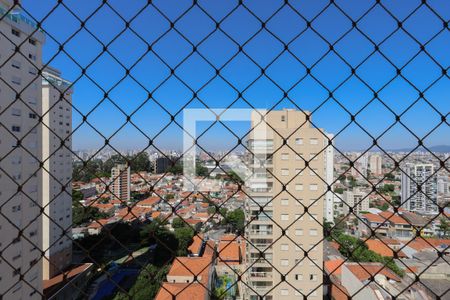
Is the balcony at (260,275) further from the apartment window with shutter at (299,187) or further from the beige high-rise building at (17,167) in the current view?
the beige high-rise building at (17,167)

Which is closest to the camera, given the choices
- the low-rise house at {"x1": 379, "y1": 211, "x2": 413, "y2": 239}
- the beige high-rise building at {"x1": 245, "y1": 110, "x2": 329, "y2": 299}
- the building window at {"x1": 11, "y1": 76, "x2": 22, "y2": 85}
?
the beige high-rise building at {"x1": 245, "y1": 110, "x2": 329, "y2": 299}

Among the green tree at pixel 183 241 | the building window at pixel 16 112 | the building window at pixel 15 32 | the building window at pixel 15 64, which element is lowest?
the green tree at pixel 183 241

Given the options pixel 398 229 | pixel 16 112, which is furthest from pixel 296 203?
pixel 398 229

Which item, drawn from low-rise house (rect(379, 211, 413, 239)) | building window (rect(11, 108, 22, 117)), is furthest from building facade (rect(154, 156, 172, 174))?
low-rise house (rect(379, 211, 413, 239))

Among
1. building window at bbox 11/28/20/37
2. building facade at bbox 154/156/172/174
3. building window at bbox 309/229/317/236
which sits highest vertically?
building window at bbox 11/28/20/37

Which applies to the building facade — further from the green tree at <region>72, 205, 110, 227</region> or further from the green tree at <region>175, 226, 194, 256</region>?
the green tree at <region>175, 226, 194, 256</region>

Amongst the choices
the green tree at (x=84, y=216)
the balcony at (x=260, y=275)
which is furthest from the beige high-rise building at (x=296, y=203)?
the green tree at (x=84, y=216)

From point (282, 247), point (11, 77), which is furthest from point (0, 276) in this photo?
point (282, 247)

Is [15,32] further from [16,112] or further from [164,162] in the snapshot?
[164,162]

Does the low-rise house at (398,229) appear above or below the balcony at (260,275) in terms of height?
below

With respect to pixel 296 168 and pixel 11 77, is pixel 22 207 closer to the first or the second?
pixel 11 77

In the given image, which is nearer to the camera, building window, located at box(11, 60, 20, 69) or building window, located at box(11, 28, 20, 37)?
building window, located at box(11, 28, 20, 37)
